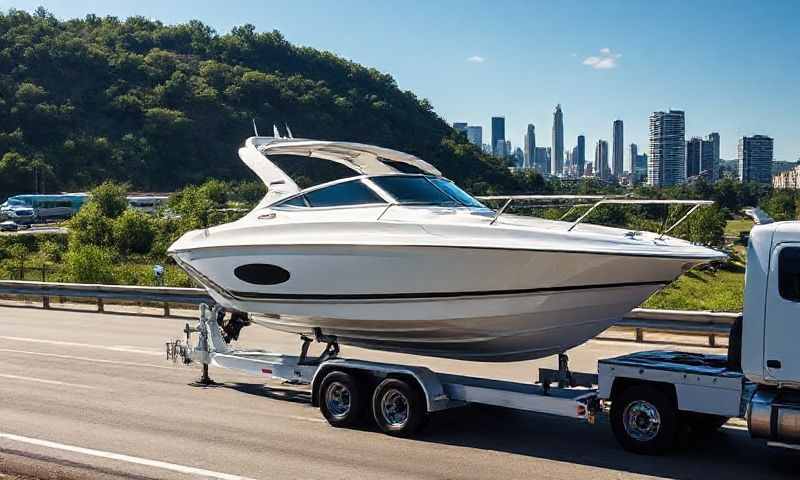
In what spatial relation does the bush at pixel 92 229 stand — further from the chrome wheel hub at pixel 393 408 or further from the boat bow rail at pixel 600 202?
the boat bow rail at pixel 600 202

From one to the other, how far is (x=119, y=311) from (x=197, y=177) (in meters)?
85.9

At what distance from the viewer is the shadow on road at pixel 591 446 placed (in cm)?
784

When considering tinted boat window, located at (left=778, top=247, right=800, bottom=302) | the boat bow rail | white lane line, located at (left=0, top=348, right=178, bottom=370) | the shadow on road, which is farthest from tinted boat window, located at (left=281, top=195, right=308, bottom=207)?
tinted boat window, located at (left=778, top=247, right=800, bottom=302)

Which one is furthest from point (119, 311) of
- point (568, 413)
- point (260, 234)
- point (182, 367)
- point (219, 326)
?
point (568, 413)

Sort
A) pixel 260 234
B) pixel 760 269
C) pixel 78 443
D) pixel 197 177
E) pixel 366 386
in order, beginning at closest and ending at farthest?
pixel 760 269 < pixel 78 443 < pixel 366 386 < pixel 260 234 < pixel 197 177

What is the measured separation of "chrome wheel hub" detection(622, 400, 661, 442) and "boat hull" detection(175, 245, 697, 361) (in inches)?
42.7

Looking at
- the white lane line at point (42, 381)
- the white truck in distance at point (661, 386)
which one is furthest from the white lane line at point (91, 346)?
the white truck in distance at point (661, 386)

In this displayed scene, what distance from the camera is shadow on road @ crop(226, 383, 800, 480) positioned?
7.84m

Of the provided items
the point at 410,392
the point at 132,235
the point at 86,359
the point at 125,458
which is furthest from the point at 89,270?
the point at 410,392

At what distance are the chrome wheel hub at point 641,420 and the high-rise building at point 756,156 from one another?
189 metres

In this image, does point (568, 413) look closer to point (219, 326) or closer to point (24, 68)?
point (219, 326)

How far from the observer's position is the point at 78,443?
913 cm

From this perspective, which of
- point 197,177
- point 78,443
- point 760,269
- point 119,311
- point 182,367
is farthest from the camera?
point 197,177

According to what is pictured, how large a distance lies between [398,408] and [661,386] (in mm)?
2893
